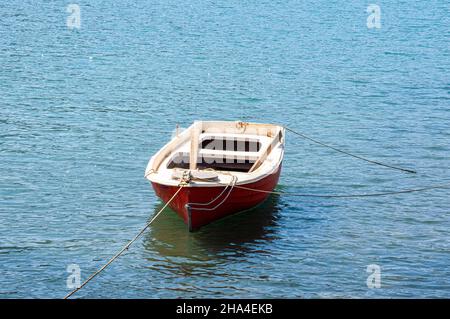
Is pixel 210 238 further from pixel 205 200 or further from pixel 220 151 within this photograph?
pixel 220 151

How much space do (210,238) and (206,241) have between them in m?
0.20

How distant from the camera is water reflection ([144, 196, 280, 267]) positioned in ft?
74.0

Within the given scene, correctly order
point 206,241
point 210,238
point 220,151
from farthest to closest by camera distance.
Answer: point 220,151 → point 210,238 → point 206,241

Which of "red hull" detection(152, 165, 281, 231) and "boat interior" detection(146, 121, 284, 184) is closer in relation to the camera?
"red hull" detection(152, 165, 281, 231)

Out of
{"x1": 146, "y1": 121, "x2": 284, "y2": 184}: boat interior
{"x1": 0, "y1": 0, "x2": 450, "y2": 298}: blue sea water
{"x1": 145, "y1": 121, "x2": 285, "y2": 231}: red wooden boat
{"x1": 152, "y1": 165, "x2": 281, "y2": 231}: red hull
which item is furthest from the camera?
{"x1": 146, "y1": 121, "x2": 284, "y2": 184}: boat interior

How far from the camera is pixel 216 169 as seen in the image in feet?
85.0

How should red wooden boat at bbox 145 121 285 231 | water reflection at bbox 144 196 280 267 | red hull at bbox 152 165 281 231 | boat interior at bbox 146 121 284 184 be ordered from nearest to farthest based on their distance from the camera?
water reflection at bbox 144 196 280 267 < red hull at bbox 152 165 281 231 < red wooden boat at bbox 145 121 285 231 < boat interior at bbox 146 121 284 184

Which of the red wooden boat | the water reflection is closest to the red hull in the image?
the red wooden boat

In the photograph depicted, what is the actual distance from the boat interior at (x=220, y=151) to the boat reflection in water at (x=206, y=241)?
4.57 ft

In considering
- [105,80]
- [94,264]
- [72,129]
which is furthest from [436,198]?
[105,80]

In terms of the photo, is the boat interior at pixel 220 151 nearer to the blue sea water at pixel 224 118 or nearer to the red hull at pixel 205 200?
the red hull at pixel 205 200

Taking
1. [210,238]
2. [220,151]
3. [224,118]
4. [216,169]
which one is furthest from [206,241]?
[224,118]

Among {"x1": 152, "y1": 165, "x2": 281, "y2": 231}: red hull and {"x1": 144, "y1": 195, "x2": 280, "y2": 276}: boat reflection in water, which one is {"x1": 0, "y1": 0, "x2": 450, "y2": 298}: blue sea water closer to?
{"x1": 144, "y1": 195, "x2": 280, "y2": 276}: boat reflection in water

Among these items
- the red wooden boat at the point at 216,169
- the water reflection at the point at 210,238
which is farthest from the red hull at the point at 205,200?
the water reflection at the point at 210,238
